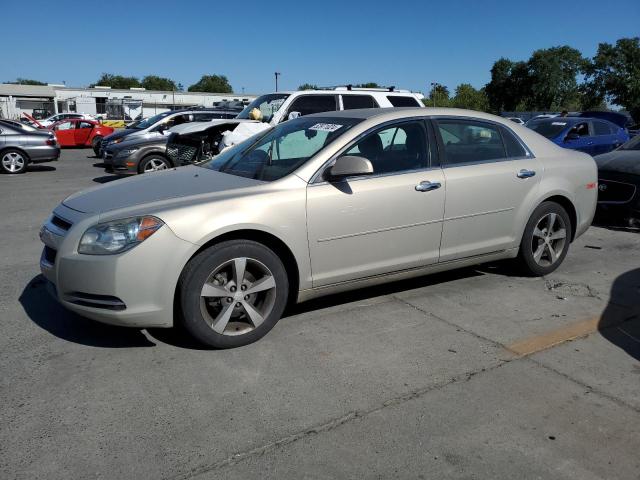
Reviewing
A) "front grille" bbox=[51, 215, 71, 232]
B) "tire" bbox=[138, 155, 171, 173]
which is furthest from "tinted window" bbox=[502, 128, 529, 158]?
"tire" bbox=[138, 155, 171, 173]

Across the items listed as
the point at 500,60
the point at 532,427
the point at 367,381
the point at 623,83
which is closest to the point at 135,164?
the point at 367,381

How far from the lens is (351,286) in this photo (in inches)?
164

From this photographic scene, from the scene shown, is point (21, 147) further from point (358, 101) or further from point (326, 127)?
point (326, 127)

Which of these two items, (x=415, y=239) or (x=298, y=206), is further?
(x=415, y=239)

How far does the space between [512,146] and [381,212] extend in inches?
66.5

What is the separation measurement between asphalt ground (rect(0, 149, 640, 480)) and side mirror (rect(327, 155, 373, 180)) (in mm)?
1144

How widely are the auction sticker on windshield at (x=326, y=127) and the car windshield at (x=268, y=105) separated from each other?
5.74 metres

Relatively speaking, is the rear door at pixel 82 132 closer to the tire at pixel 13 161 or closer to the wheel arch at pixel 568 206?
the tire at pixel 13 161

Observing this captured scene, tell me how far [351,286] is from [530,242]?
6.44 feet

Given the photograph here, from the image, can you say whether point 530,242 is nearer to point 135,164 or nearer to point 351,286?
point 351,286

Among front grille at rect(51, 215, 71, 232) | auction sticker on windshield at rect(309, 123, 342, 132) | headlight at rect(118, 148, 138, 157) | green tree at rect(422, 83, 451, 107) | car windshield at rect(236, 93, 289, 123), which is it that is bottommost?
headlight at rect(118, 148, 138, 157)

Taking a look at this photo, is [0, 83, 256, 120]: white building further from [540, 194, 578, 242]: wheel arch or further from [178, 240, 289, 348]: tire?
[178, 240, 289, 348]: tire

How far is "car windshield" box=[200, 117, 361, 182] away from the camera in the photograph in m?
4.13

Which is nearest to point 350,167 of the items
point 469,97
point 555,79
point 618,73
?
point 469,97
